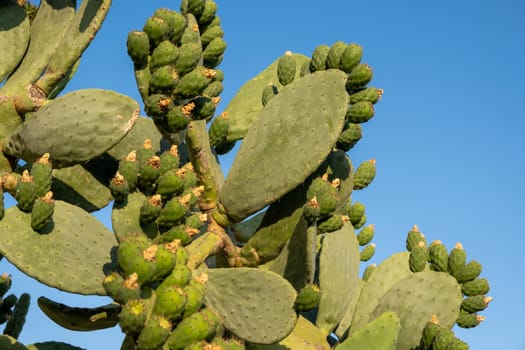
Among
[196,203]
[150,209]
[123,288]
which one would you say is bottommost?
[123,288]

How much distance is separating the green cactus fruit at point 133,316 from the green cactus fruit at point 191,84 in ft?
3.38

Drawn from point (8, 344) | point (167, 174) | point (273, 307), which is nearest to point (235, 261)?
point (273, 307)

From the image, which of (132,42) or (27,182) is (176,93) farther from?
(27,182)

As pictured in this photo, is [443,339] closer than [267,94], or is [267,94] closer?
[443,339]

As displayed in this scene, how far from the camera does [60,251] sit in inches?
139

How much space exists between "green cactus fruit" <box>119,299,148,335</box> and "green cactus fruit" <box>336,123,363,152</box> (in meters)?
1.51

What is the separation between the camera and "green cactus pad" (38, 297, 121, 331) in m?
4.07

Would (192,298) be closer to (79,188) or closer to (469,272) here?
(79,188)

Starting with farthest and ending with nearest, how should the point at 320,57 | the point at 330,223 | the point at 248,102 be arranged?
the point at 248,102 < the point at 320,57 < the point at 330,223

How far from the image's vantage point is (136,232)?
348cm

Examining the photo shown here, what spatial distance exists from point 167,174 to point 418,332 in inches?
63.5

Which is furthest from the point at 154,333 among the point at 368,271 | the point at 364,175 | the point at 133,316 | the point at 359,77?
the point at 368,271

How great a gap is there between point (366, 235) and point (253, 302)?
1.72 metres

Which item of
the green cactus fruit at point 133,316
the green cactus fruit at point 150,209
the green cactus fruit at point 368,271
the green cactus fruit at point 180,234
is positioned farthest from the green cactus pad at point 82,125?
the green cactus fruit at point 368,271
